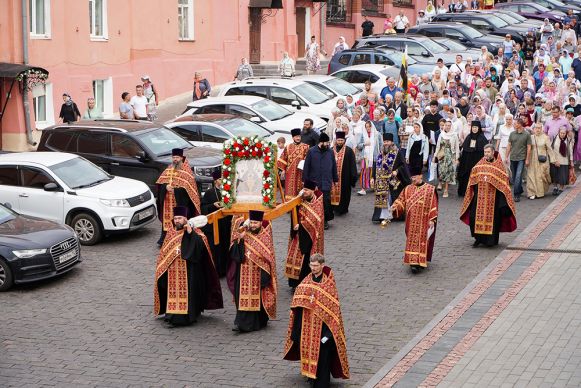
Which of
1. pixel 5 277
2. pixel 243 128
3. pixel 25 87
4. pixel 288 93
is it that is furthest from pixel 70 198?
pixel 288 93

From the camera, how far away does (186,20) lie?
120ft

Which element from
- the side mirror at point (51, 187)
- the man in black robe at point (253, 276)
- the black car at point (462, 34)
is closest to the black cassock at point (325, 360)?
A: the man in black robe at point (253, 276)

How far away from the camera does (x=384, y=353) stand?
14078mm

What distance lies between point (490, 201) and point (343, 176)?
3.72 meters

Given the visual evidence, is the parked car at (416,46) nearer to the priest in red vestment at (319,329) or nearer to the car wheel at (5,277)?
the car wheel at (5,277)

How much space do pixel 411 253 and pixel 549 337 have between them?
3.65 metres

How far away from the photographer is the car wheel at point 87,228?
1970cm

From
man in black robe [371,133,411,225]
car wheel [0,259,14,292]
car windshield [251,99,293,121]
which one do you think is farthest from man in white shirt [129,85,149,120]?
car wheel [0,259,14,292]

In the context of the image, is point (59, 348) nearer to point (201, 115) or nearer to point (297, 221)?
point (297, 221)

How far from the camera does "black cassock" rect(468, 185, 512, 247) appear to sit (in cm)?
1880

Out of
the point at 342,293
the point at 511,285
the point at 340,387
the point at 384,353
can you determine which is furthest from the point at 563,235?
the point at 340,387

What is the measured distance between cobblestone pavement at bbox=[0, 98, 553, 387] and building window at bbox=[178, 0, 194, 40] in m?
17.0

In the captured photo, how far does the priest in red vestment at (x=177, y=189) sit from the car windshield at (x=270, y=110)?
7.25m

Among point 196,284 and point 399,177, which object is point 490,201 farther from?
point 196,284
